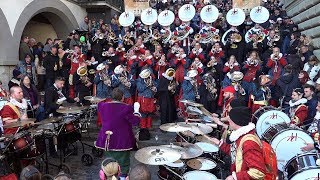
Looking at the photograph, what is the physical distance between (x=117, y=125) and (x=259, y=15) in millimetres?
9167

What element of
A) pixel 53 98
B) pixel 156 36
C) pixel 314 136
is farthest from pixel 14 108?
pixel 156 36

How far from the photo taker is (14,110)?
7363mm

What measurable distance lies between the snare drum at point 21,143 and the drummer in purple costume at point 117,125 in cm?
126

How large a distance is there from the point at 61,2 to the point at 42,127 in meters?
11.9

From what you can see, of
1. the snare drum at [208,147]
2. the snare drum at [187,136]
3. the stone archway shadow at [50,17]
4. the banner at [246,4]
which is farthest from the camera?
the banner at [246,4]

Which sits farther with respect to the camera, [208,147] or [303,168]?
[208,147]

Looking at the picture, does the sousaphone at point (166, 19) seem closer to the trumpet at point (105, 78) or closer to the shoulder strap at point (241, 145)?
the trumpet at point (105, 78)

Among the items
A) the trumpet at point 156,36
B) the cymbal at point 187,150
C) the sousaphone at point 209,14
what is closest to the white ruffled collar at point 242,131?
the cymbal at point 187,150

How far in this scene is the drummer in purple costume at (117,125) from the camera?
6.91 metres

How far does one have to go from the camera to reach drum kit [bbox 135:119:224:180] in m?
5.52

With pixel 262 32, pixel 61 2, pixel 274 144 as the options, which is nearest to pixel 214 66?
pixel 262 32

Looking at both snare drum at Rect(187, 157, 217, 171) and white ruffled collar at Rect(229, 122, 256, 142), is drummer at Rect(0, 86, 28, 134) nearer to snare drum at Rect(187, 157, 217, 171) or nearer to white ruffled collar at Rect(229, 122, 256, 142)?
snare drum at Rect(187, 157, 217, 171)

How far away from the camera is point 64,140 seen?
27.8 feet

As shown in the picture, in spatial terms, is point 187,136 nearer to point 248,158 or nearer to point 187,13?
point 248,158
